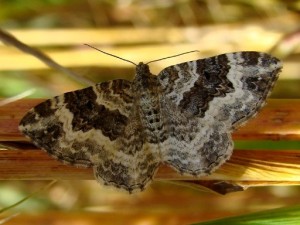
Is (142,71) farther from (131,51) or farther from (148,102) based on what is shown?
(131,51)

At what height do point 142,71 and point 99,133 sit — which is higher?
point 142,71

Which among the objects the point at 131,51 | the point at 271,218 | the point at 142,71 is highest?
the point at 131,51

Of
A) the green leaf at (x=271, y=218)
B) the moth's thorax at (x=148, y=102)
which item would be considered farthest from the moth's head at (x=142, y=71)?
the green leaf at (x=271, y=218)

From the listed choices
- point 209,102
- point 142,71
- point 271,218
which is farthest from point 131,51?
point 271,218

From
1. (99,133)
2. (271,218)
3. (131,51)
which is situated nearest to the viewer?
(271,218)

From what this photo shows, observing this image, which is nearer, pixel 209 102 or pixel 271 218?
pixel 271 218

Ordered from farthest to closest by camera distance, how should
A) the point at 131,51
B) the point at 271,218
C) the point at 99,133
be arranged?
the point at 131,51
the point at 99,133
the point at 271,218

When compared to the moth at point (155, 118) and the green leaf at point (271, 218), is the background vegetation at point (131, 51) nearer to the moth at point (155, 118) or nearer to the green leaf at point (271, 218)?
the moth at point (155, 118)

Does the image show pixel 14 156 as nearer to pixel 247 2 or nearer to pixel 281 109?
pixel 281 109

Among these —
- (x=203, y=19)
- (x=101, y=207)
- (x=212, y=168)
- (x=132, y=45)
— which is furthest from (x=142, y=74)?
(x=203, y=19)

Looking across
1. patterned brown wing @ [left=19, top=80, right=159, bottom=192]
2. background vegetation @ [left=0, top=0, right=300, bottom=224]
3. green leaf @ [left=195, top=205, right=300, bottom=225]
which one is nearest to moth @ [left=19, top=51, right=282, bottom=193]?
patterned brown wing @ [left=19, top=80, right=159, bottom=192]
